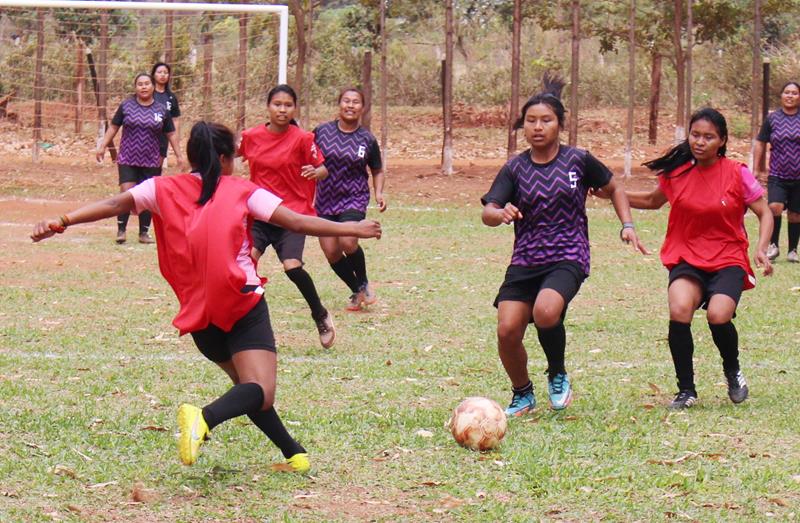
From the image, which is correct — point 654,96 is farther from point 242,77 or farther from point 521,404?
point 521,404

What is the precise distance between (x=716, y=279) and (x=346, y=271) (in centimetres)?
422

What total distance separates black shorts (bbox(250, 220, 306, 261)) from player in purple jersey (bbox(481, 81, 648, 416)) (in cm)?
283

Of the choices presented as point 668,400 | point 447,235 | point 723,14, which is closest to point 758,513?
point 668,400

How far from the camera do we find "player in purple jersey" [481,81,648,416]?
21.3 ft

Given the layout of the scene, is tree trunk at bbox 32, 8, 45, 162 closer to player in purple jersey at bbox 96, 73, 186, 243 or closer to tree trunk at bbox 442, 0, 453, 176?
tree trunk at bbox 442, 0, 453, 176

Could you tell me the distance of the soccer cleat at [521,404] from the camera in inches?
268

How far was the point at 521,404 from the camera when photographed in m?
6.84

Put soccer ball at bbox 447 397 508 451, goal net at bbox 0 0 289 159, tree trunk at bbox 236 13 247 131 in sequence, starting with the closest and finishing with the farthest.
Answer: soccer ball at bbox 447 397 508 451
tree trunk at bbox 236 13 247 131
goal net at bbox 0 0 289 159

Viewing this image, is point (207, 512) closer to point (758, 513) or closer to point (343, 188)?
point (758, 513)

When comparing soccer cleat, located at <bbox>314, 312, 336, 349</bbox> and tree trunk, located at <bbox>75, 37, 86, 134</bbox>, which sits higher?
tree trunk, located at <bbox>75, 37, 86, 134</bbox>

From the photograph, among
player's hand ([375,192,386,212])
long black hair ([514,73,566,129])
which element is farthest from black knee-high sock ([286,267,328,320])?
long black hair ([514,73,566,129])

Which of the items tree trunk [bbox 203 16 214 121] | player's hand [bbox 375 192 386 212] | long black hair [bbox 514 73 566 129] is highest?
tree trunk [bbox 203 16 214 121]

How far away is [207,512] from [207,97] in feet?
52.7

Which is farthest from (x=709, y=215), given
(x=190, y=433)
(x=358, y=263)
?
(x=358, y=263)
